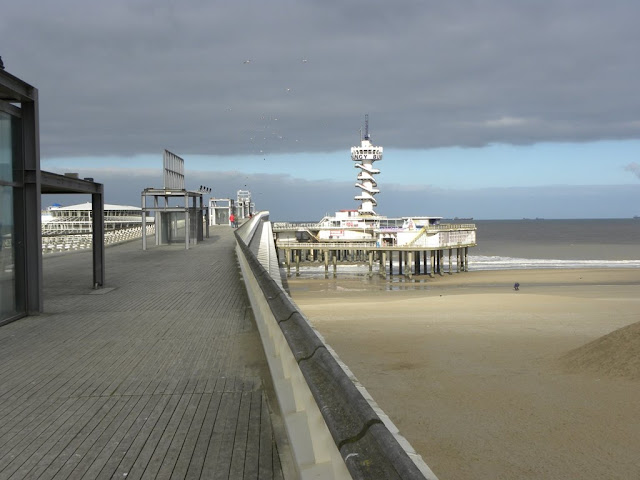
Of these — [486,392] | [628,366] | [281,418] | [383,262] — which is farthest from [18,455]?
[383,262]

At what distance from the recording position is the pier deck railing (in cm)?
205

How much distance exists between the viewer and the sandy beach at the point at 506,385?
319 inches

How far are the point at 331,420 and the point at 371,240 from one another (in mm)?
70508

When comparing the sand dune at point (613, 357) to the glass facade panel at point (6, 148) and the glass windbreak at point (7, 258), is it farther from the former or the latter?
the glass facade panel at point (6, 148)

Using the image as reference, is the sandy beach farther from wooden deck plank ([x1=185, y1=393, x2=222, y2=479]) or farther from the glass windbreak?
the glass windbreak

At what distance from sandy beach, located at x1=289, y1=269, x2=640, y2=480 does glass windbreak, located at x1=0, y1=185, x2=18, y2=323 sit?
654 centimetres

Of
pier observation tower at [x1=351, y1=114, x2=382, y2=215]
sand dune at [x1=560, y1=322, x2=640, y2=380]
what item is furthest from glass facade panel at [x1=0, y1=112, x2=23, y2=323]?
pier observation tower at [x1=351, y1=114, x2=382, y2=215]

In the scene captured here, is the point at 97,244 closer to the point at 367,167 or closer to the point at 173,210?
the point at 173,210

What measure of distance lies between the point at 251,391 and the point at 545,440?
4876 mm

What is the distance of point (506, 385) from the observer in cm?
1134

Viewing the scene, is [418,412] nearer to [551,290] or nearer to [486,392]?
[486,392]

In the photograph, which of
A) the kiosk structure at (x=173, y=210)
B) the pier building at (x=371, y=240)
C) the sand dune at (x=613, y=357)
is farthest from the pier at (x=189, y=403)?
the pier building at (x=371, y=240)

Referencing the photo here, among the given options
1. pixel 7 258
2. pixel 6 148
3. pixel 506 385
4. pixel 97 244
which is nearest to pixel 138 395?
pixel 7 258

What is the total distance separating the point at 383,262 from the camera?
5700 centimetres
